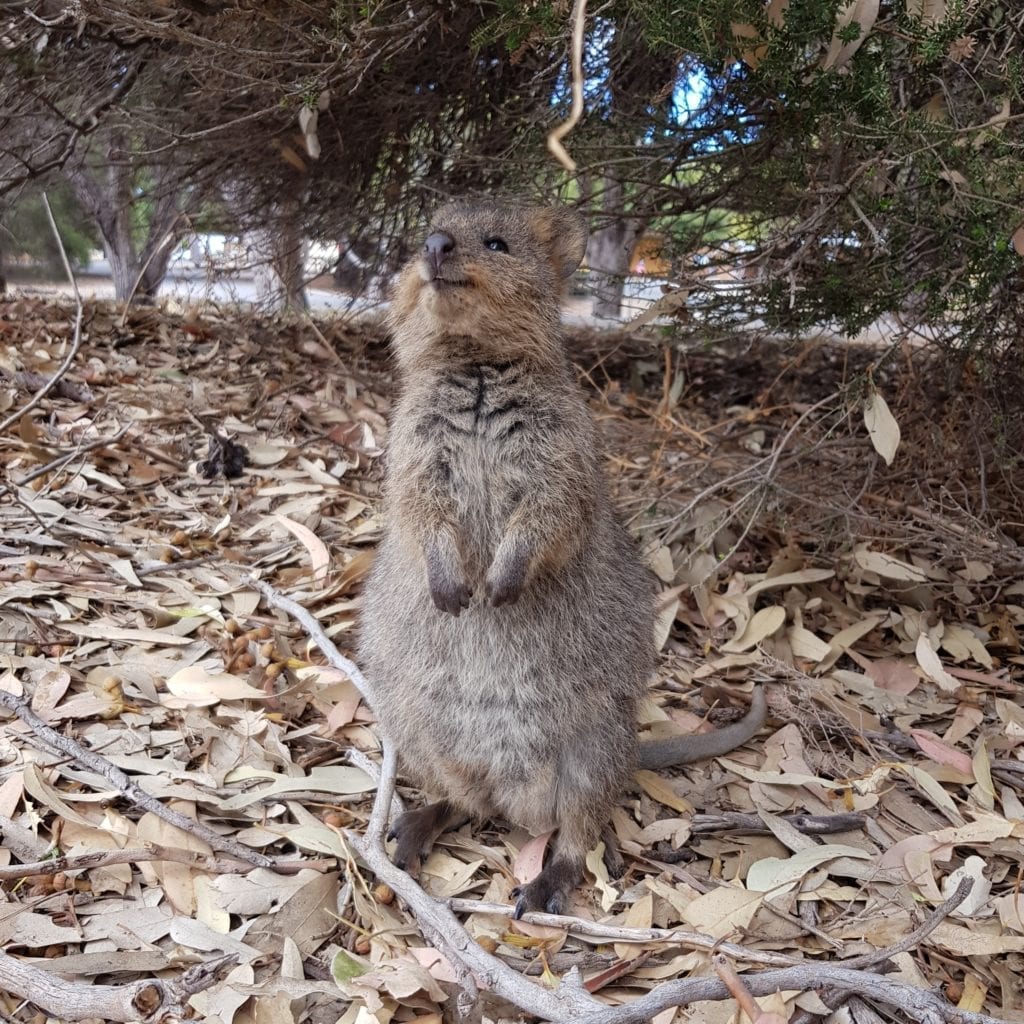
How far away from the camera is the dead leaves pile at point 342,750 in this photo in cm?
230

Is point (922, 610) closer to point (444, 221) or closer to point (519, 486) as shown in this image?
point (519, 486)

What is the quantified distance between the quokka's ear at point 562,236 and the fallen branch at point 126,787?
2005 mm

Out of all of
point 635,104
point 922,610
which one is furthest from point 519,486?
point 635,104

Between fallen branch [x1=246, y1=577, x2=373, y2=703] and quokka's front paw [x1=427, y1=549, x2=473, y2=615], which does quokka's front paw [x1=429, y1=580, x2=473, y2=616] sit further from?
fallen branch [x1=246, y1=577, x2=373, y2=703]

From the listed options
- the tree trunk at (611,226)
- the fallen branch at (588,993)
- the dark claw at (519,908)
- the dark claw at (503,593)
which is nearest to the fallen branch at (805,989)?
the fallen branch at (588,993)

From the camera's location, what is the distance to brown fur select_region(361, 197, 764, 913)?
268 cm

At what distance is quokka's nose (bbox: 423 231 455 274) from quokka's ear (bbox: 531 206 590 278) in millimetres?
528

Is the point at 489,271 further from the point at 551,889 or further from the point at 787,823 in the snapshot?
the point at 787,823

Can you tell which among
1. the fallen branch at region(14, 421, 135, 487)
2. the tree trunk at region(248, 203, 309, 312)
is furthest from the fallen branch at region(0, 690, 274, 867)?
the tree trunk at region(248, 203, 309, 312)

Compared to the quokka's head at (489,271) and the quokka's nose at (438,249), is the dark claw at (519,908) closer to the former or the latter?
the quokka's head at (489,271)

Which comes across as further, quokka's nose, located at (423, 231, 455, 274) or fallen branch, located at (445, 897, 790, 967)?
quokka's nose, located at (423, 231, 455, 274)

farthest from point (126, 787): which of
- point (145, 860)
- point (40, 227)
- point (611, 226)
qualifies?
point (40, 227)

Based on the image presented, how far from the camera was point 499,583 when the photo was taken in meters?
2.59

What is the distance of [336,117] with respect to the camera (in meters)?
4.91
